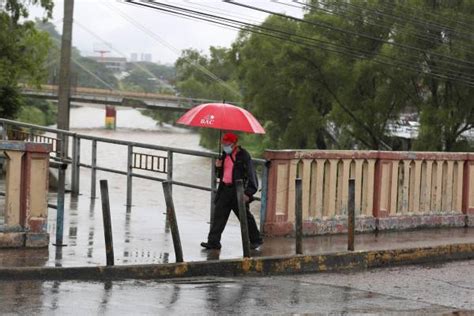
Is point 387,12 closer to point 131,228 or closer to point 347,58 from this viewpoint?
point 347,58

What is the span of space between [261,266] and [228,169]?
1431mm

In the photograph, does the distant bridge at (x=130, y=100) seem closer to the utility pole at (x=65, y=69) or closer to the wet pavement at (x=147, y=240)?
the utility pole at (x=65, y=69)

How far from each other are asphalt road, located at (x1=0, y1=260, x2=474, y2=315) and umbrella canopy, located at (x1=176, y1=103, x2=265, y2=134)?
1.94m

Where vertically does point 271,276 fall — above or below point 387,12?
below

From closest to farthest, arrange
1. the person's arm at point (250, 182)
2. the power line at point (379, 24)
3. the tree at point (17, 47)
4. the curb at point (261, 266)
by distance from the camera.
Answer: the curb at point (261, 266), the person's arm at point (250, 182), the tree at point (17, 47), the power line at point (379, 24)

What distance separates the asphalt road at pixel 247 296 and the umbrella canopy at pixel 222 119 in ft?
6.37

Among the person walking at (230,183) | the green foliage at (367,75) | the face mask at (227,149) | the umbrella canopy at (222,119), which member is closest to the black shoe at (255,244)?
the person walking at (230,183)

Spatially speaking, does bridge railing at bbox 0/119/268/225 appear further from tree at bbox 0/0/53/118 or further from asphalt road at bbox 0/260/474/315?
tree at bbox 0/0/53/118

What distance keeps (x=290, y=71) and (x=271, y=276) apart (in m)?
43.8

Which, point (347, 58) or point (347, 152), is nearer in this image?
point (347, 152)

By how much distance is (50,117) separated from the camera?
10162 centimetres

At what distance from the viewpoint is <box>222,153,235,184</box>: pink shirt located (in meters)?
11.7

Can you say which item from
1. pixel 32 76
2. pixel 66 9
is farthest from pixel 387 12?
pixel 66 9

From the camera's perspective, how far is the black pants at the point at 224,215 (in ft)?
38.4
